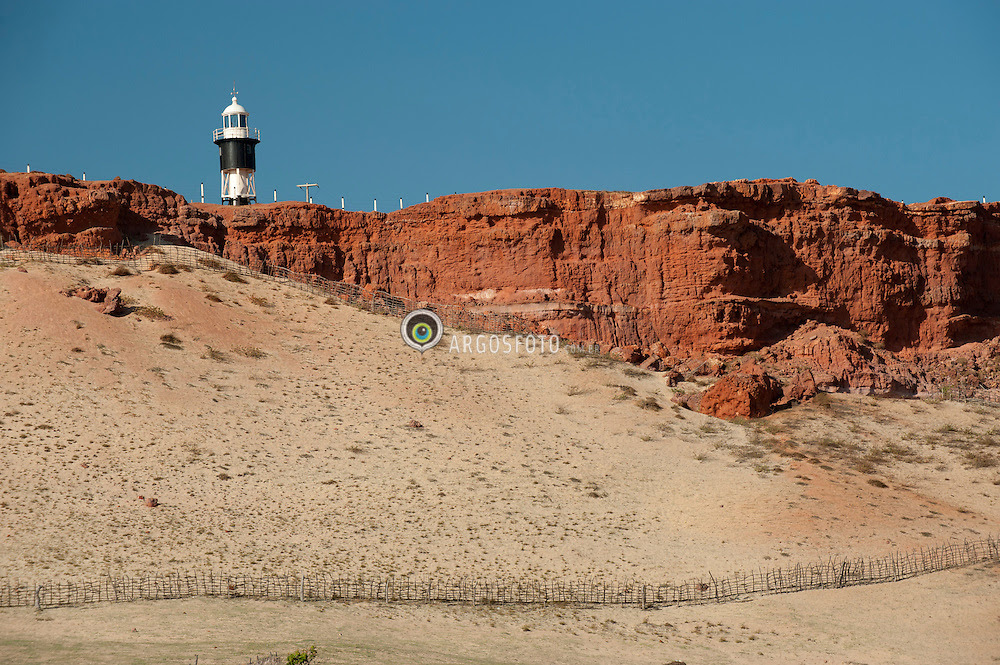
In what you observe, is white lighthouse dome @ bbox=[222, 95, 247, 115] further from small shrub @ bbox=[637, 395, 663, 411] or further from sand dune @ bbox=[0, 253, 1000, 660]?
small shrub @ bbox=[637, 395, 663, 411]

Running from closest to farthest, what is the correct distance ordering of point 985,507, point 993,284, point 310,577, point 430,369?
point 310,577 < point 985,507 < point 430,369 < point 993,284

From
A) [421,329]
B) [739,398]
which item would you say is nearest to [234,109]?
[421,329]

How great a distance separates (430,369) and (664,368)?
9.59 meters

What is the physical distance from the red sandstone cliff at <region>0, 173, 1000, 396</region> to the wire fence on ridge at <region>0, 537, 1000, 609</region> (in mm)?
21249

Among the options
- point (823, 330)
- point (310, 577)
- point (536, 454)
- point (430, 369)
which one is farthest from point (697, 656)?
point (823, 330)

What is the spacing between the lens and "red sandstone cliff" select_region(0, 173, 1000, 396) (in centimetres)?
5097

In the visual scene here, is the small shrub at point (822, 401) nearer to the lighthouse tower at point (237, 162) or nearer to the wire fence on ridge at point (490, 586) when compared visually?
the wire fence on ridge at point (490, 586)

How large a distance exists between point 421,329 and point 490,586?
866 inches

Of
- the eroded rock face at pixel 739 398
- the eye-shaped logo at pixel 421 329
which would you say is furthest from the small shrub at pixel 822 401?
the eye-shaped logo at pixel 421 329

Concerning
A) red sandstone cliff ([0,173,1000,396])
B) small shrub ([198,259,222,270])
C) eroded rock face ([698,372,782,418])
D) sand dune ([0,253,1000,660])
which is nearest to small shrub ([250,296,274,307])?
sand dune ([0,253,1000,660])

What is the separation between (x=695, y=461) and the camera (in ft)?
124

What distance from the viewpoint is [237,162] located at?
60.2m

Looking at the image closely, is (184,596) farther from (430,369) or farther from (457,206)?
(457,206)

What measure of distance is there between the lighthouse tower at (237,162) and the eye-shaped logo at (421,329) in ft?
46.3
